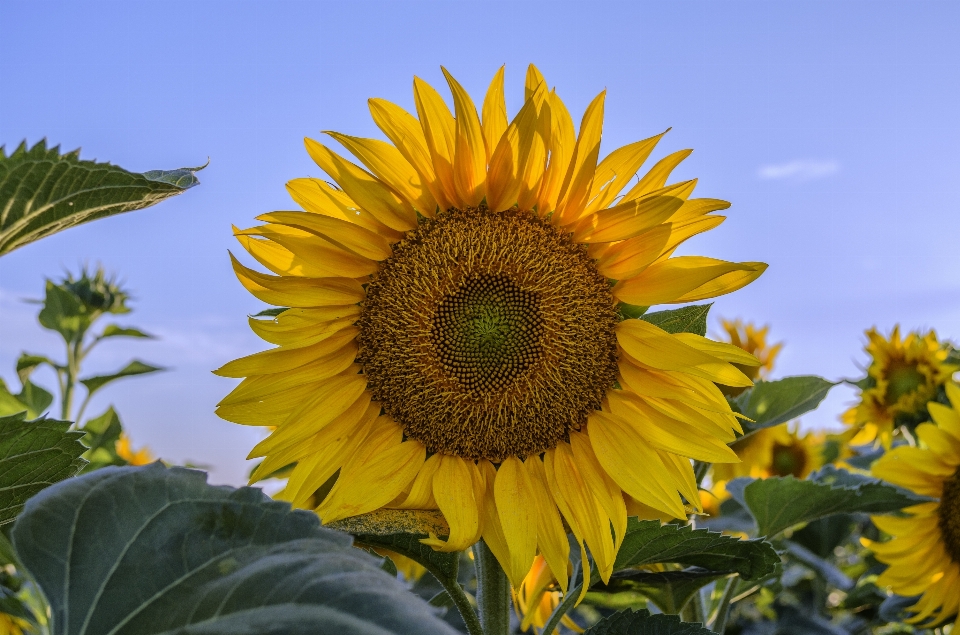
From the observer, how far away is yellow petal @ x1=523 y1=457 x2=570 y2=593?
150 cm

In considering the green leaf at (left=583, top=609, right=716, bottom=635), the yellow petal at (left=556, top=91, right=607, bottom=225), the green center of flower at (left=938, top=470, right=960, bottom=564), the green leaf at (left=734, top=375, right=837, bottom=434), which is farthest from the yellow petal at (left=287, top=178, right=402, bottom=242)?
the green center of flower at (left=938, top=470, right=960, bottom=564)

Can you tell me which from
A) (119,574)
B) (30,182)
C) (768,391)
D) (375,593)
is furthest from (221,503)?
(768,391)

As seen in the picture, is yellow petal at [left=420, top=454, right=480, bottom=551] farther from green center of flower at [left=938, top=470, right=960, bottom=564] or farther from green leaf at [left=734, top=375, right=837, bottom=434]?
green center of flower at [left=938, top=470, right=960, bottom=564]

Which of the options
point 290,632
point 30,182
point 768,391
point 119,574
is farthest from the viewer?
point 768,391

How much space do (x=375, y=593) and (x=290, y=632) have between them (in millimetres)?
81

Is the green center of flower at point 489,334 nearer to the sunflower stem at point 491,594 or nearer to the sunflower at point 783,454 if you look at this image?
the sunflower stem at point 491,594

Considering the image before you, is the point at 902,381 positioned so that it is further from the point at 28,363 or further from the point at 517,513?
the point at 28,363

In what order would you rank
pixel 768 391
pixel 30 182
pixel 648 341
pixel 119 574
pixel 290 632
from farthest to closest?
1. pixel 768 391
2. pixel 648 341
3. pixel 30 182
4. pixel 119 574
5. pixel 290 632

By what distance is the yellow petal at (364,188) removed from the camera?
1499mm

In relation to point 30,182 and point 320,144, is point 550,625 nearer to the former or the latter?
point 320,144

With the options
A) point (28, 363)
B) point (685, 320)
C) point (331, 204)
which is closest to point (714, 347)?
point (685, 320)

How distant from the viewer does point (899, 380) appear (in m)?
3.55

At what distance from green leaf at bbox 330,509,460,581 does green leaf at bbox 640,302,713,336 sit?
1.80 feet

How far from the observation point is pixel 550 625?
1531 millimetres
